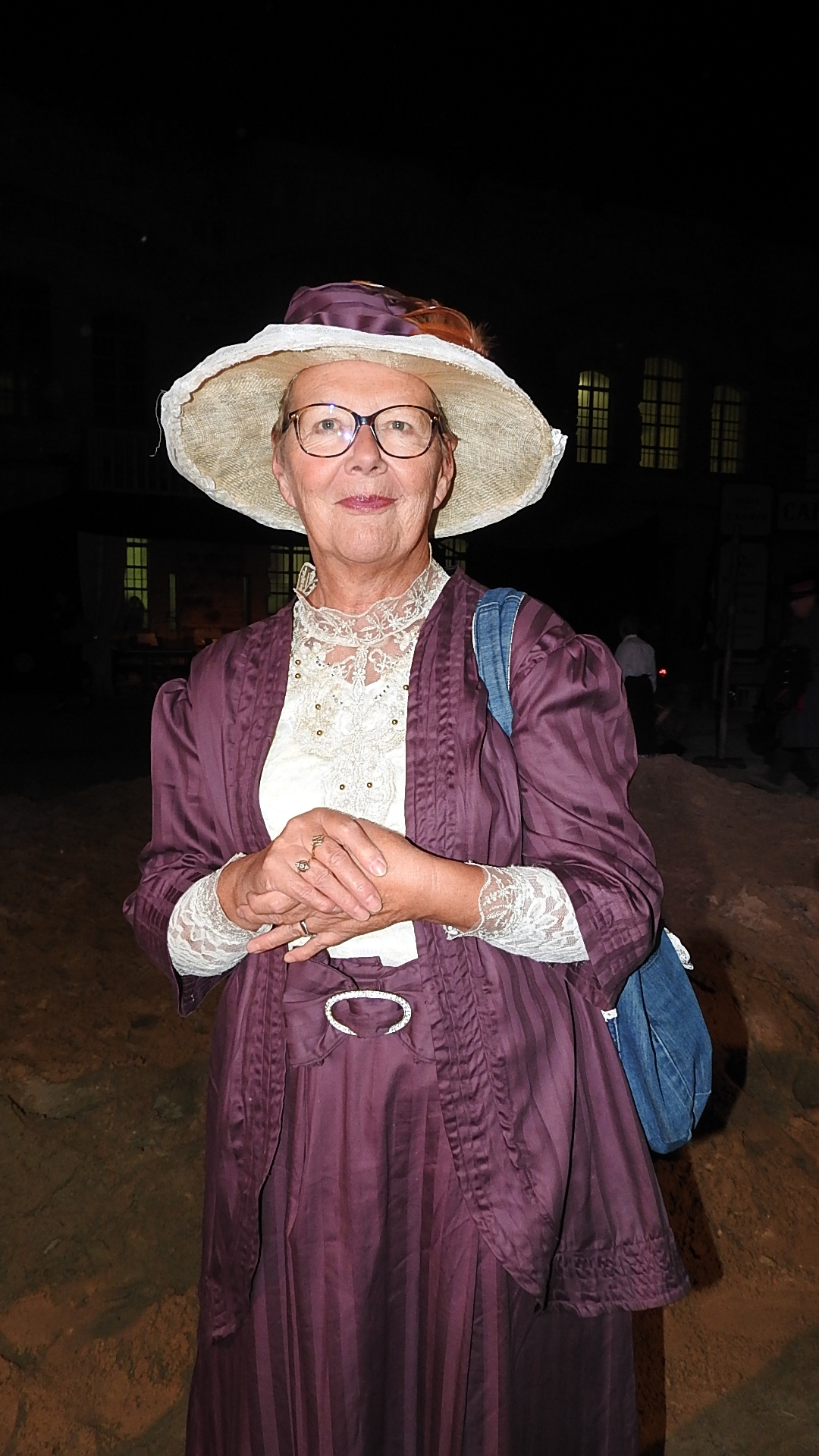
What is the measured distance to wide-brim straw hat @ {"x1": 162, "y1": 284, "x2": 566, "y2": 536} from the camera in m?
1.45

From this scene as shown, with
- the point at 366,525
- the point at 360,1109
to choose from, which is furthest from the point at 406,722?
the point at 360,1109

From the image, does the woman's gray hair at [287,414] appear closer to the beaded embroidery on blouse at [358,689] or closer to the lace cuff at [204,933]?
the beaded embroidery on blouse at [358,689]

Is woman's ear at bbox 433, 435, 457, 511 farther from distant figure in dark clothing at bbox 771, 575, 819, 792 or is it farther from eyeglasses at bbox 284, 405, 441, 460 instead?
distant figure in dark clothing at bbox 771, 575, 819, 792

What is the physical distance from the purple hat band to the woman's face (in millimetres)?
87

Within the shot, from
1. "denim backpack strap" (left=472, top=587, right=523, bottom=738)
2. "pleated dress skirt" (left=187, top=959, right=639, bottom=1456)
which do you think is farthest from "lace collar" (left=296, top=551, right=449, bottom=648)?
"pleated dress skirt" (left=187, top=959, right=639, bottom=1456)

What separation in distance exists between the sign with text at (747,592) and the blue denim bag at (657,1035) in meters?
7.49

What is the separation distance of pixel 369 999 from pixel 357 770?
356mm

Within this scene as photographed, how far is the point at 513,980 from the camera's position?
1.51 meters

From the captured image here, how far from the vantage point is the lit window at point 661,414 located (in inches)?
755

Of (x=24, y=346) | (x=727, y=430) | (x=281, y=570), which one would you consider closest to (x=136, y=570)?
(x=281, y=570)

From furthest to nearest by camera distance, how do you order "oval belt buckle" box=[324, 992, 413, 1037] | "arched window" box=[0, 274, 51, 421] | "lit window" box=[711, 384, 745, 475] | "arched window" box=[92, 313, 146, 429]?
"lit window" box=[711, 384, 745, 475] < "arched window" box=[92, 313, 146, 429] < "arched window" box=[0, 274, 51, 421] < "oval belt buckle" box=[324, 992, 413, 1037]

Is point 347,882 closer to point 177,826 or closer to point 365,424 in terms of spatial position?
point 177,826

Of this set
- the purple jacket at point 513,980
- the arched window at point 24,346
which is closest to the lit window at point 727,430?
the arched window at point 24,346

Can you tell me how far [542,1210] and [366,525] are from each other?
3.55 feet
